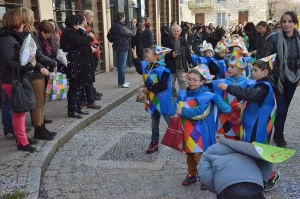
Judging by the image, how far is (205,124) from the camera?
3.69m

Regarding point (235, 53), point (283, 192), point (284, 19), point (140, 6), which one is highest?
point (140, 6)

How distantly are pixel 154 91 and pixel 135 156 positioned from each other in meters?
0.94

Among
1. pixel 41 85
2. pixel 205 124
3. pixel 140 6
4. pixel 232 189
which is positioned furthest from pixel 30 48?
pixel 140 6

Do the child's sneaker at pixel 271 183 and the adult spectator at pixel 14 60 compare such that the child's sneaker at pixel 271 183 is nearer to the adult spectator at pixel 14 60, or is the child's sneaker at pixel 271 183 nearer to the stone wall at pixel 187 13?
the adult spectator at pixel 14 60

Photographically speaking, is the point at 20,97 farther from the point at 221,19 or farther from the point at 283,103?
the point at 221,19

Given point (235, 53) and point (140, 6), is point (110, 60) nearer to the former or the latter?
point (140, 6)

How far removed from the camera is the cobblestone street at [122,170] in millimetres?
3768

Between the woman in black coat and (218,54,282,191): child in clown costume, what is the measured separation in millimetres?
3168

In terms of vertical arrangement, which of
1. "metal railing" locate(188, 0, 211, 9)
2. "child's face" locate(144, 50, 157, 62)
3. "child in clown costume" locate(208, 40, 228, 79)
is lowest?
"child in clown costume" locate(208, 40, 228, 79)

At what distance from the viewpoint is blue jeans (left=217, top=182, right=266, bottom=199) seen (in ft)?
6.88

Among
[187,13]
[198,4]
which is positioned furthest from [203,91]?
Result: [187,13]

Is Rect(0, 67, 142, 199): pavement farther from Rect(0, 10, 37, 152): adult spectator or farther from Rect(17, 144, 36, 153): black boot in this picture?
Rect(0, 10, 37, 152): adult spectator

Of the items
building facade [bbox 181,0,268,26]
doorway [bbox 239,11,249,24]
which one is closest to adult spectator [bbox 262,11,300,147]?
building facade [bbox 181,0,268,26]

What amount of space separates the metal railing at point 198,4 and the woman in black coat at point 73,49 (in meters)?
56.4
